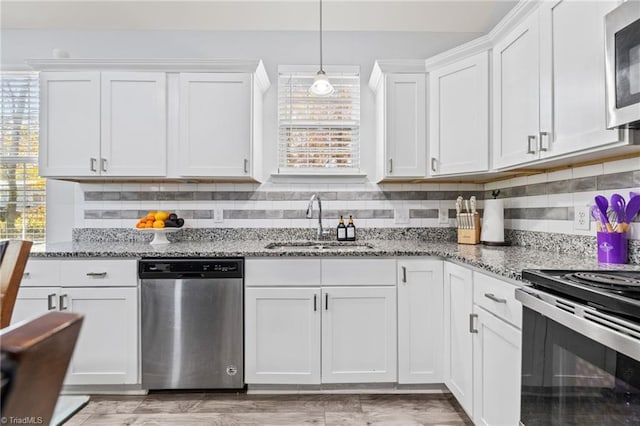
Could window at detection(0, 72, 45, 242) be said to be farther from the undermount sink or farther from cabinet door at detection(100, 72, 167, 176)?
the undermount sink

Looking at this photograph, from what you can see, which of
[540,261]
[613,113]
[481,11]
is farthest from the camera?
[481,11]

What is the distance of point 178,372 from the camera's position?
2.13 meters

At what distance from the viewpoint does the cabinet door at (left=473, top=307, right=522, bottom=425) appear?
1.39m

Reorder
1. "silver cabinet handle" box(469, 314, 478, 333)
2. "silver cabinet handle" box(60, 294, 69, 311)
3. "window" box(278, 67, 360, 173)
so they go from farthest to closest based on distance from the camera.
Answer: "window" box(278, 67, 360, 173) → "silver cabinet handle" box(60, 294, 69, 311) → "silver cabinet handle" box(469, 314, 478, 333)

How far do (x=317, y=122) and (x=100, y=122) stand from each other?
59.7 inches

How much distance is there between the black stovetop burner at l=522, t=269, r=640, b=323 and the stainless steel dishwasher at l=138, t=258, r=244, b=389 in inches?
60.1

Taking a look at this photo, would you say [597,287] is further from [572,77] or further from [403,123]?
[403,123]

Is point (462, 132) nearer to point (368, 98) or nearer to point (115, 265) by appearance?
point (368, 98)

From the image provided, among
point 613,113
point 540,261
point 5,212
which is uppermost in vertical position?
point 613,113

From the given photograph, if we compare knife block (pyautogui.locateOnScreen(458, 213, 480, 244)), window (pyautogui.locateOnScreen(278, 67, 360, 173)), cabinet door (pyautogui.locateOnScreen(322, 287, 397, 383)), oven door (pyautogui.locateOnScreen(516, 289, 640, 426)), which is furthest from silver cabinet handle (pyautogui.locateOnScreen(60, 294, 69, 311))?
knife block (pyautogui.locateOnScreen(458, 213, 480, 244))

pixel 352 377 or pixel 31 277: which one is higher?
pixel 31 277

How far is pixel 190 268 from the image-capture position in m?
2.11

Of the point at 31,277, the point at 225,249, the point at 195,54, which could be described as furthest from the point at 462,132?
the point at 31,277

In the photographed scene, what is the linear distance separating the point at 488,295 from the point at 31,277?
8.10 feet
